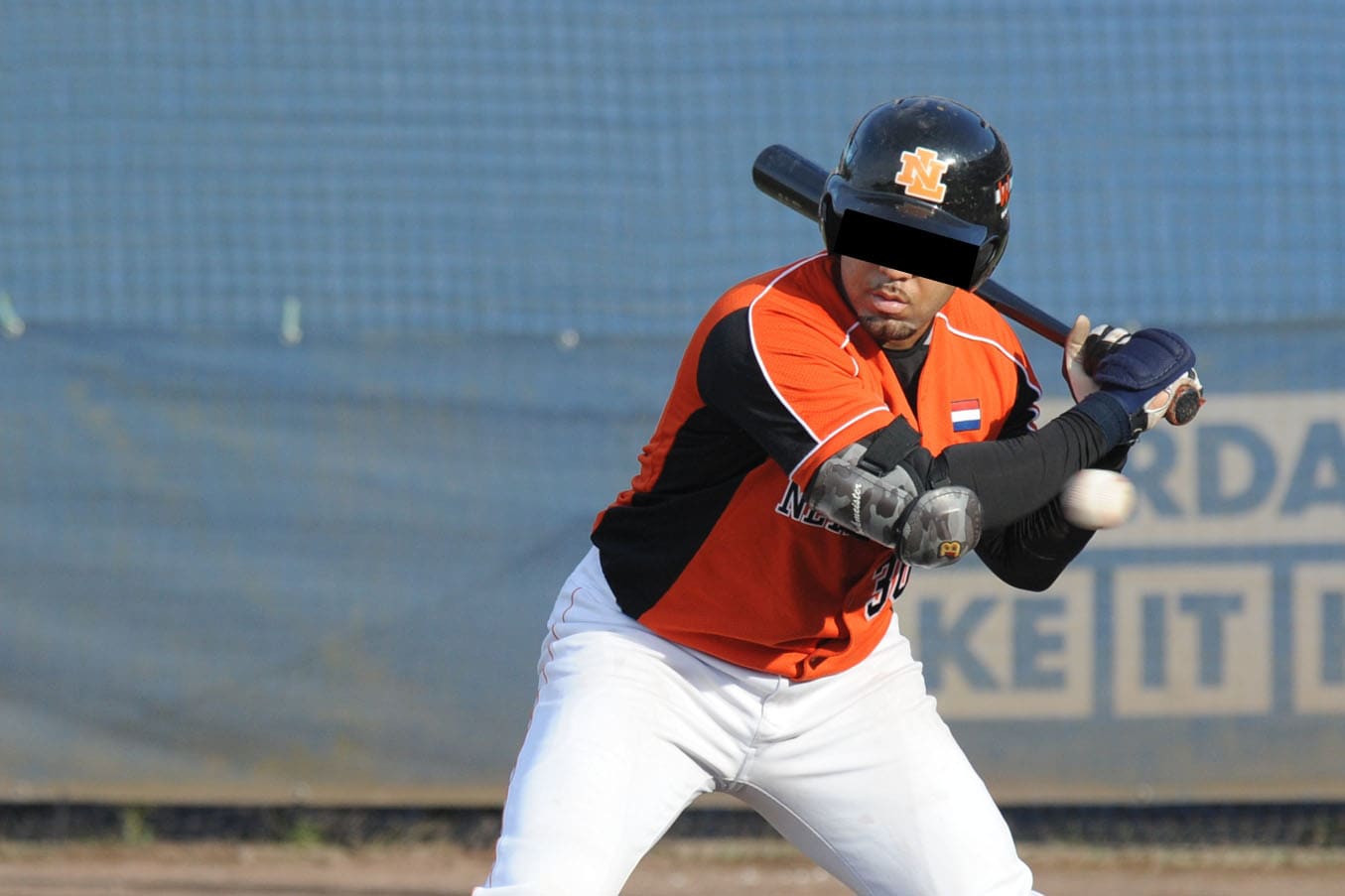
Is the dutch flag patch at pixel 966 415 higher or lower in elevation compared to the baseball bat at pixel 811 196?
lower

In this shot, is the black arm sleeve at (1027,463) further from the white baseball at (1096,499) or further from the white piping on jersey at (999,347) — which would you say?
the white piping on jersey at (999,347)

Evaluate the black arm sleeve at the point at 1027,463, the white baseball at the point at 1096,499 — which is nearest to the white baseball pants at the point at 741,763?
the black arm sleeve at the point at 1027,463

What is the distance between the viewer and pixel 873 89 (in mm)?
5938

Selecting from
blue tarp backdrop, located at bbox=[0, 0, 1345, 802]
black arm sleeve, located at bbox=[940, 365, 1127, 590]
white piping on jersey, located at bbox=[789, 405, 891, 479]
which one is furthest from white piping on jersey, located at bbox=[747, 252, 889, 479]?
blue tarp backdrop, located at bbox=[0, 0, 1345, 802]

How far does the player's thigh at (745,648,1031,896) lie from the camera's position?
9.09ft

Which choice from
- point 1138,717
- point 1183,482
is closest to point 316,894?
point 1138,717

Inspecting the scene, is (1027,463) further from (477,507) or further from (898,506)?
(477,507)

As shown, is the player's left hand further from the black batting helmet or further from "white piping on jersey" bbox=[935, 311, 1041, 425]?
the black batting helmet

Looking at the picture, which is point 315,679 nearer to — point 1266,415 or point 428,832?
point 428,832

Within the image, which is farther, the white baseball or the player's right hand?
the player's right hand

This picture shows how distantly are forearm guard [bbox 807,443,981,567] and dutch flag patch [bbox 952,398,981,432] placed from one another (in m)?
0.35

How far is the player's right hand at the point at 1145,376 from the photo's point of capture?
9.19 feet

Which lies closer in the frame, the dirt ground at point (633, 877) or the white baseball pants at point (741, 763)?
the white baseball pants at point (741, 763)

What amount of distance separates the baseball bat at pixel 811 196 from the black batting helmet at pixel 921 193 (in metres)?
0.33
